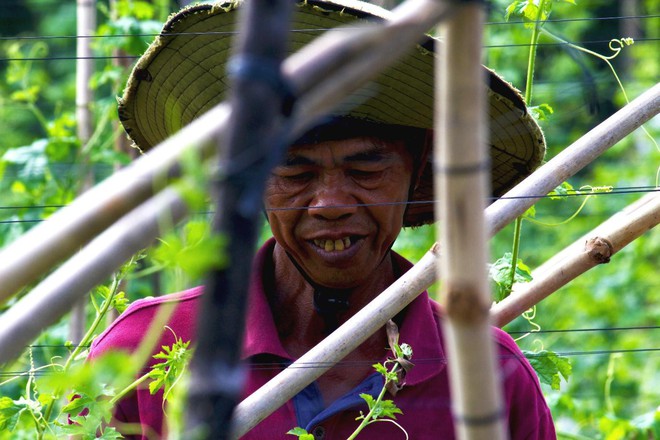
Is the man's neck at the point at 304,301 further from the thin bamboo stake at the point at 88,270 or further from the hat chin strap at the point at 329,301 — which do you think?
the thin bamboo stake at the point at 88,270

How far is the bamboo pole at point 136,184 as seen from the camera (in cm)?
66

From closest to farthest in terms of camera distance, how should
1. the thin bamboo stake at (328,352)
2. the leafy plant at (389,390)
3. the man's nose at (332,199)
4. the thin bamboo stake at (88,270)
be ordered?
the thin bamboo stake at (88,270) < the thin bamboo stake at (328,352) < the leafy plant at (389,390) < the man's nose at (332,199)

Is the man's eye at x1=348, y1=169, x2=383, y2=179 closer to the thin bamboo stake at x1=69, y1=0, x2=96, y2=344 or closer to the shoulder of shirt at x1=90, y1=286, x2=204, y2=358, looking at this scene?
the shoulder of shirt at x1=90, y1=286, x2=204, y2=358

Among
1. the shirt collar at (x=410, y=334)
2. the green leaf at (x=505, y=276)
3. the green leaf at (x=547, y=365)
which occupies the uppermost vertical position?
the green leaf at (x=505, y=276)

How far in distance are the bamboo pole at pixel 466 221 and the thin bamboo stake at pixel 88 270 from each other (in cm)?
21

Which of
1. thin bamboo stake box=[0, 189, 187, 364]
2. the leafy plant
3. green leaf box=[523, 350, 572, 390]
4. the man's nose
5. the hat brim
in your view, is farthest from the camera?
green leaf box=[523, 350, 572, 390]

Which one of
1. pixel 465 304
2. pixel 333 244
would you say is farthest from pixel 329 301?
pixel 465 304

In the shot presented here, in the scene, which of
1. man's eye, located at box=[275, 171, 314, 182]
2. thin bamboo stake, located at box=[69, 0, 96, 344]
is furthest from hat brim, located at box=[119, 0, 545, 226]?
thin bamboo stake, located at box=[69, 0, 96, 344]

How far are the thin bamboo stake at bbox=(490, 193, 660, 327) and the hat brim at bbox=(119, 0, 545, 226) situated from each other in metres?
0.24

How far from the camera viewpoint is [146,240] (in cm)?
67

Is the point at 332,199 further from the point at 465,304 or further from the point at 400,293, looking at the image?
the point at 465,304

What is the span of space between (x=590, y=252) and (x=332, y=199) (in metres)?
0.42

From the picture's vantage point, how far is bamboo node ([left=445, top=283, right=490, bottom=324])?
76cm

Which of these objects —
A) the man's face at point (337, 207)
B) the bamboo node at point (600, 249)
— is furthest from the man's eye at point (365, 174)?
the bamboo node at point (600, 249)
